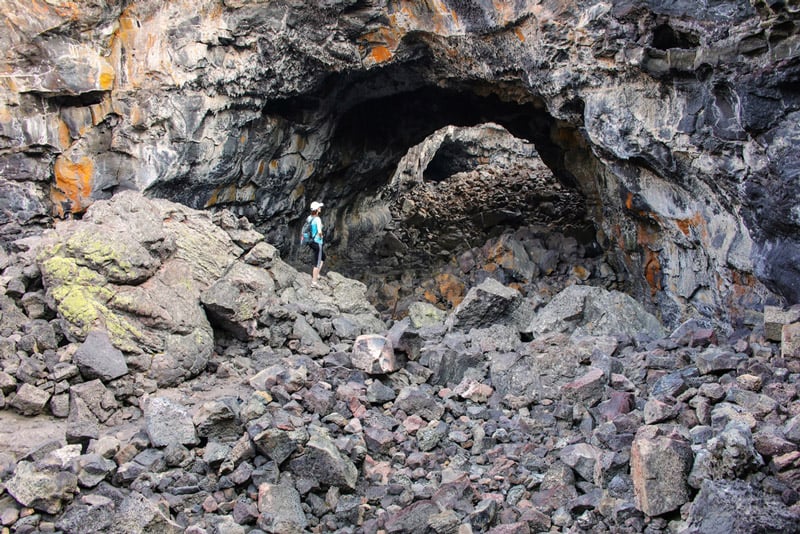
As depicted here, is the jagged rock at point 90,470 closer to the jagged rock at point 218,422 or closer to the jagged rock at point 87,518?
the jagged rock at point 87,518

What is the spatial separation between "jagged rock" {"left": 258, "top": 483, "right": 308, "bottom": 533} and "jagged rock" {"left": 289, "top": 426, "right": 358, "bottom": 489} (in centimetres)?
17

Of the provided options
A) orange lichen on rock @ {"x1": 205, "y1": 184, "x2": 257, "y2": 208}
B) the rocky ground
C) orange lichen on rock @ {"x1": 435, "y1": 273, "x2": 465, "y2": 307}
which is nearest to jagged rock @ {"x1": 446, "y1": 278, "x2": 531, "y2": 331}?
the rocky ground

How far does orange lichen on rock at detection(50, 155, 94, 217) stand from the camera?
8648mm

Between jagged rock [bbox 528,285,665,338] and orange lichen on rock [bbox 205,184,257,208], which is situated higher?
orange lichen on rock [bbox 205,184,257,208]

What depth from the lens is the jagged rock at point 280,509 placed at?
3.98 meters

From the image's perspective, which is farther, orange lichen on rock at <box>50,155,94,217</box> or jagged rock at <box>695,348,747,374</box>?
orange lichen on rock at <box>50,155,94,217</box>

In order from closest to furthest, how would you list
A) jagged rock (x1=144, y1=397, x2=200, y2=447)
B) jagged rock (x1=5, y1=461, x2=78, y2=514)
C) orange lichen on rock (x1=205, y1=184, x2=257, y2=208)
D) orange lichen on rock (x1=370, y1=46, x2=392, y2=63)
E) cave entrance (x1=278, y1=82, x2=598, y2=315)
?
jagged rock (x1=5, y1=461, x2=78, y2=514) → jagged rock (x1=144, y1=397, x2=200, y2=447) → orange lichen on rock (x1=370, y1=46, x2=392, y2=63) → orange lichen on rock (x1=205, y1=184, x2=257, y2=208) → cave entrance (x1=278, y1=82, x2=598, y2=315)

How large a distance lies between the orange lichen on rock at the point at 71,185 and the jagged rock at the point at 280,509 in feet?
20.0

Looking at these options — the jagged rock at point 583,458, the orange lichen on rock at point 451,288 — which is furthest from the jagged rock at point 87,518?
the orange lichen on rock at point 451,288

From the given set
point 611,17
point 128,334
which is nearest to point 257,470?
point 128,334

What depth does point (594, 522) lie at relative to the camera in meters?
3.85

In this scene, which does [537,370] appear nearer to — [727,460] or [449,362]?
[449,362]

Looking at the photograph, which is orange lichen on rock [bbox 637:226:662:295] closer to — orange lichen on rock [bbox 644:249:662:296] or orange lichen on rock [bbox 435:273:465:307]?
orange lichen on rock [bbox 644:249:662:296]

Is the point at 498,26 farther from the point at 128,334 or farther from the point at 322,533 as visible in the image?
the point at 322,533
